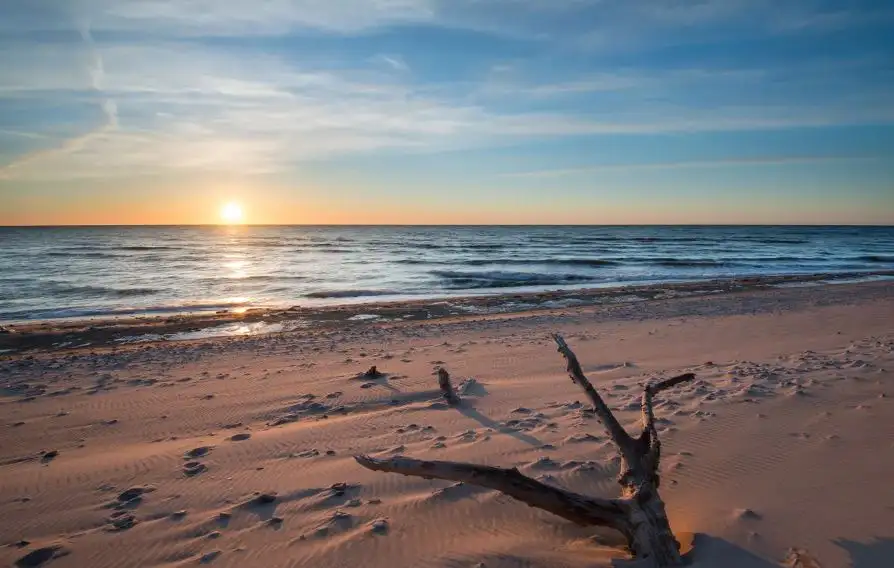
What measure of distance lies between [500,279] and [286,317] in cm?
1431

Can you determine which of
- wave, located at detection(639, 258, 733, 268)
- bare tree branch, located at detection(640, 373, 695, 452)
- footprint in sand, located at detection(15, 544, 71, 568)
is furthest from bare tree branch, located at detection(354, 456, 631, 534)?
wave, located at detection(639, 258, 733, 268)

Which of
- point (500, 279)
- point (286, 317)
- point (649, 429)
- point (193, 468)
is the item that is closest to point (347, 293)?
point (286, 317)

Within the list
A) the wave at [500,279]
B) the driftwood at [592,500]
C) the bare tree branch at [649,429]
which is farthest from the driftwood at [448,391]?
the wave at [500,279]

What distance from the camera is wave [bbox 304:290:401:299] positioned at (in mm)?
20919

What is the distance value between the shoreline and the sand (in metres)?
3.02

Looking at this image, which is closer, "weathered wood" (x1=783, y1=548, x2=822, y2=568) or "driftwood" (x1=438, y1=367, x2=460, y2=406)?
"weathered wood" (x1=783, y1=548, x2=822, y2=568)

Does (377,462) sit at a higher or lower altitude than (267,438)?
higher

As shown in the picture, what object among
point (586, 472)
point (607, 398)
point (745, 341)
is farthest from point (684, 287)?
point (586, 472)

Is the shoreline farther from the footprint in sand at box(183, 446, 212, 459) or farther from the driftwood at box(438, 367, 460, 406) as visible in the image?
the footprint in sand at box(183, 446, 212, 459)

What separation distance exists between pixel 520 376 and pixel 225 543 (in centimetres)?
522

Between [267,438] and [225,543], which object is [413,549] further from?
[267,438]

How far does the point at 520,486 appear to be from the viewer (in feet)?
9.30

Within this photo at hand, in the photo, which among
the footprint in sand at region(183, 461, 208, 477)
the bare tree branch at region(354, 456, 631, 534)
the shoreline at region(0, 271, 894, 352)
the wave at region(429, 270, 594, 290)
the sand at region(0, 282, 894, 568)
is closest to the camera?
the bare tree branch at region(354, 456, 631, 534)

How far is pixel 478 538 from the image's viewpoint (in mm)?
3396
